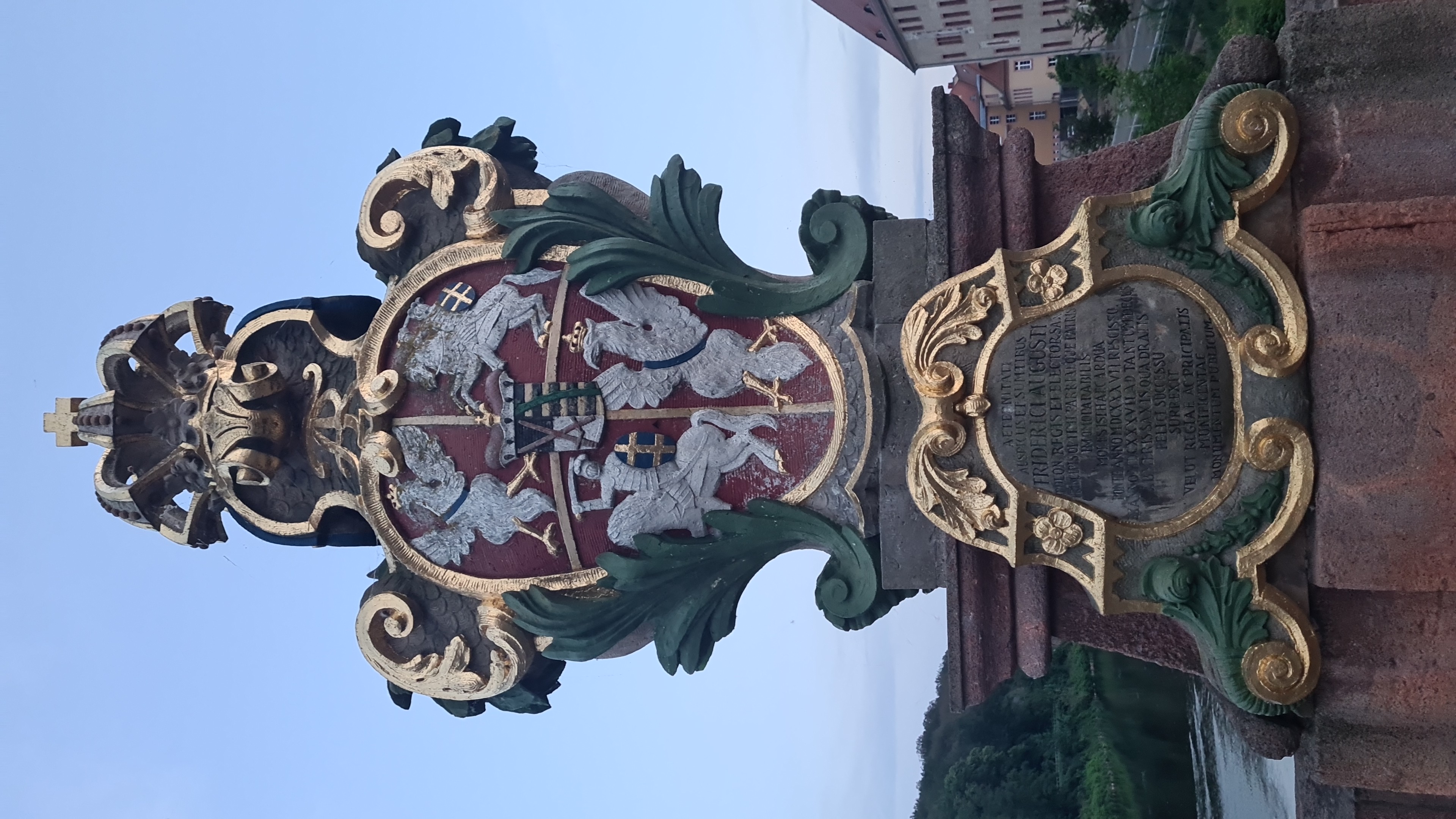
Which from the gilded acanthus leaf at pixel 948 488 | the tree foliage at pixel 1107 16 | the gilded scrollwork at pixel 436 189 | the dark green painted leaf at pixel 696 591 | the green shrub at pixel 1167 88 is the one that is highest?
the tree foliage at pixel 1107 16

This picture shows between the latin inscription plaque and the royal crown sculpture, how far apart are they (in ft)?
0.05

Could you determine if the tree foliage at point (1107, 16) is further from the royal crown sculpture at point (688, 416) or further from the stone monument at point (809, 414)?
the royal crown sculpture at point (688, 416)

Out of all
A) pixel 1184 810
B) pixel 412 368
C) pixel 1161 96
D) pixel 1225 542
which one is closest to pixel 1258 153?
pixel 1225 542

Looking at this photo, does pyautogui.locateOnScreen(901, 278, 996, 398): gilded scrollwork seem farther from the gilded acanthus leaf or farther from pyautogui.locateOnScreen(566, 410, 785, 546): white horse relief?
pyautogui.locateOnScreen(566, 410, 785, 546): white horse relief

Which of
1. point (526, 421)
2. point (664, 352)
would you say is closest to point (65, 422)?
point (526, 421)

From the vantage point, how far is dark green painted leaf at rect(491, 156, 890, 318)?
6180 mm

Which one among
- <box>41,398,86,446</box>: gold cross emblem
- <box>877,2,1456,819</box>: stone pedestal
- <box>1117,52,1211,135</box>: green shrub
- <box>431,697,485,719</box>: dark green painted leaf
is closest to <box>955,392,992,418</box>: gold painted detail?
<box>877,2,1456,819</box>: stone pedestal

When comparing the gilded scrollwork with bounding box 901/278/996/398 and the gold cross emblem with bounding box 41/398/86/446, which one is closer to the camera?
the gilded scrollwork with bounding box 901/278/996/398

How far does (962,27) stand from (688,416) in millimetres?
27083

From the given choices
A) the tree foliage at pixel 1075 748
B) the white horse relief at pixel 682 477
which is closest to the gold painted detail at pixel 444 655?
A: the white horse relief at pixel 682 477

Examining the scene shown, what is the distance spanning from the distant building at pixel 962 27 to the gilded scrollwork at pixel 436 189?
24606 mm

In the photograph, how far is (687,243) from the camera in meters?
6.41

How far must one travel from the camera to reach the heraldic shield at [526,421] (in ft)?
20.2

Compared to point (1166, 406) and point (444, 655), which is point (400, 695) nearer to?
point (444, 655)
